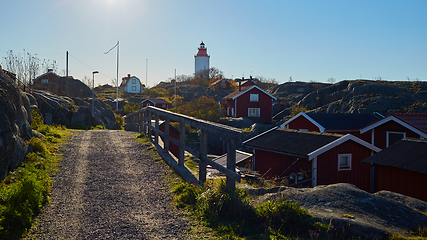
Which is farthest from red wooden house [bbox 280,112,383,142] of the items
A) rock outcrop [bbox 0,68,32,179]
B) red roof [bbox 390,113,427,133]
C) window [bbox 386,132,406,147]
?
rock outcrop [bbox 0,68,32,179]

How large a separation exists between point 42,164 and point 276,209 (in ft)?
20.1

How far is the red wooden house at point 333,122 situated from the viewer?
2575cm

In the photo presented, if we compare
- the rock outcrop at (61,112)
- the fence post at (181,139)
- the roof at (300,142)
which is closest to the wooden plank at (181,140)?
the fence post at (181,139)

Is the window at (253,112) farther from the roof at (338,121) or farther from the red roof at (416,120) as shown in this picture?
the red roof at (416,120)

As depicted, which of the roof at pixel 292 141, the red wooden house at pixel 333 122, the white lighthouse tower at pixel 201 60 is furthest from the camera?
the white lighthouse tower at pixel 201 60

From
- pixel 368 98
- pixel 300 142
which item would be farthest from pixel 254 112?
pixel 300 142

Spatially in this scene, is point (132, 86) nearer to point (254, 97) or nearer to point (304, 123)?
point (254, 97)

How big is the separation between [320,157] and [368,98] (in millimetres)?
36198

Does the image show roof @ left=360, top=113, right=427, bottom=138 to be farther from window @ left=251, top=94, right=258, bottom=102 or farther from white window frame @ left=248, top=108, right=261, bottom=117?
window @ left=251, top=94, right=258, bottom=102

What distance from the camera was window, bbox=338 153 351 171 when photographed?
1833 centimetres

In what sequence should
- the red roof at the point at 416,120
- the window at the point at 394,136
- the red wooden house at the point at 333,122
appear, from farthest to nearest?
the red wooden house at the point at 333,122 < the window at the point at 394,136 < the red roof at the point at 416,120

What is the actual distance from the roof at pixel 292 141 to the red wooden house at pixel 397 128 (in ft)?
16.7

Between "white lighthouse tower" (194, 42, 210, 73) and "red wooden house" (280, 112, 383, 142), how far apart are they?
245 feet

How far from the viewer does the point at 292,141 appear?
1955 cm
